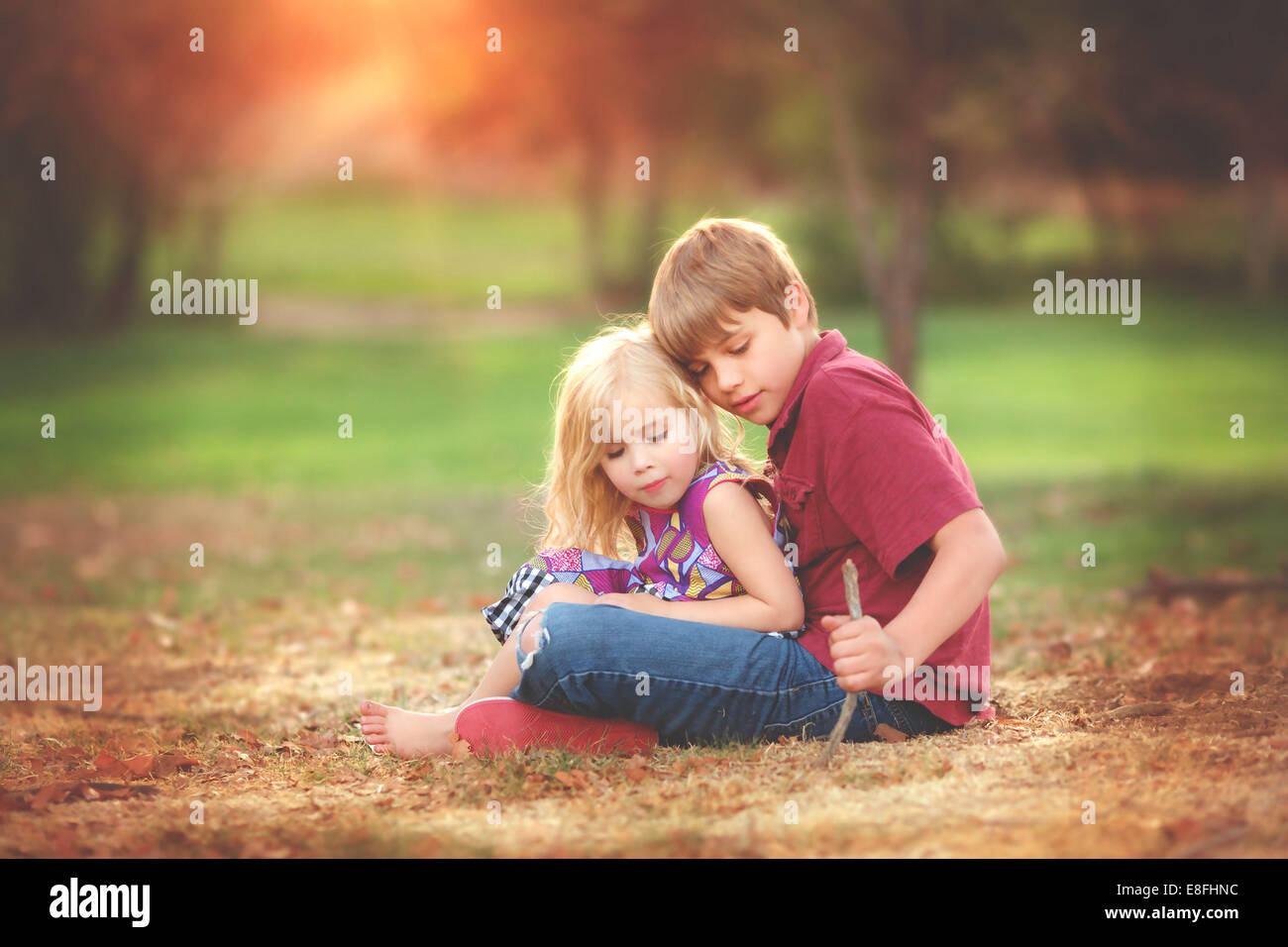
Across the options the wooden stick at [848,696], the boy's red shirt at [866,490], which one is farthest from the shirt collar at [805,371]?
the wooden stick at [848,696]

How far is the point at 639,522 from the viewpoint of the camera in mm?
3838

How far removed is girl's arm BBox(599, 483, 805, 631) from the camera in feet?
11.3

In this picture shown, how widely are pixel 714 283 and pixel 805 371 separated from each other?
1.14ft

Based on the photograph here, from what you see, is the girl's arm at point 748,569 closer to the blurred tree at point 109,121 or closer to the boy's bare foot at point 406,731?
the boy's bare foot at point 406,731

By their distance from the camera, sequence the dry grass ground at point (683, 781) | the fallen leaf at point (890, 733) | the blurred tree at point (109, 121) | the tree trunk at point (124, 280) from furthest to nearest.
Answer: the tree trunk at point (124, 280), the blurred tree at point (109, 121), the fallen leaf at point (890, 733), the dry grass ground at point (683, 781)

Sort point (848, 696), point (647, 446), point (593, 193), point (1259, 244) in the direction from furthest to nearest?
point (1259, 244) → point (593, 193) → point (647, 446) → point (848, 696)

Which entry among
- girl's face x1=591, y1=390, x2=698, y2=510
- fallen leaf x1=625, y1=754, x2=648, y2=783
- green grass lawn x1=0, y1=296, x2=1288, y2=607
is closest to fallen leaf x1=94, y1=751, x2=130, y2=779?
fallen leaf x1=625, y1=754, x2=648, y2=783

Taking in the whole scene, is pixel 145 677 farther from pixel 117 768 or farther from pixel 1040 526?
pixel 1040 526

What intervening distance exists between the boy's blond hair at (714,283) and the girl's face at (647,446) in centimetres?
19

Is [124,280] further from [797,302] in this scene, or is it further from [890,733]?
[890,733]

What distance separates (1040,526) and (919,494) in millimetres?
6172

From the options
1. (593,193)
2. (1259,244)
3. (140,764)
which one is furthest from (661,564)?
(1259,244)

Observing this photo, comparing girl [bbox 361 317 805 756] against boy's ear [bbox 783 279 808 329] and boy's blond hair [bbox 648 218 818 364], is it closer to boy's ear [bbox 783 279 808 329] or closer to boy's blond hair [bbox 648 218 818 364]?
boy's blond hair [bbox 648 218 818 364]

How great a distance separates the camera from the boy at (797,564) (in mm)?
3158
